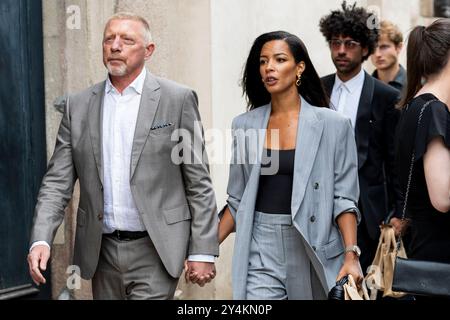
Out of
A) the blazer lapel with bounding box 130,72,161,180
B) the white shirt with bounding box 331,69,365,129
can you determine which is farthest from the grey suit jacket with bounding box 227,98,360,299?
the white shirt with bounding box 331,69,365,129

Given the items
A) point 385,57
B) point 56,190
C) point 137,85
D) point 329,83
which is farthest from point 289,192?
point 385,57

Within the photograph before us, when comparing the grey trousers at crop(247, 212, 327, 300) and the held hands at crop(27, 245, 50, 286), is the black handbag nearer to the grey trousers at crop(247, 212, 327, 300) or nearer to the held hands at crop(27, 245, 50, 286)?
the grey trousers at crop(247, 212, 327, 300)

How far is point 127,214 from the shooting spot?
5586mm

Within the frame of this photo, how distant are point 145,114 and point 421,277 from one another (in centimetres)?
173

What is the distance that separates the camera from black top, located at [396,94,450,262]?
496 centimetres

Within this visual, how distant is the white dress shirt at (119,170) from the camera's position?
5586 mm

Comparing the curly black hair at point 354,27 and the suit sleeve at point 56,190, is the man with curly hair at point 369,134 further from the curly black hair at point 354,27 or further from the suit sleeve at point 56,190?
the suit sleeve at point 56,190

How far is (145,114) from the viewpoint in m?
5.66

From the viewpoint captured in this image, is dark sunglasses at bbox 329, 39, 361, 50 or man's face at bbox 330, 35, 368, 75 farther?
dark sunglasses at bbox 329, 39, 361, 50

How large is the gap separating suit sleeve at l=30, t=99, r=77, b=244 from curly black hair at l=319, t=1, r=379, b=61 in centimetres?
291
